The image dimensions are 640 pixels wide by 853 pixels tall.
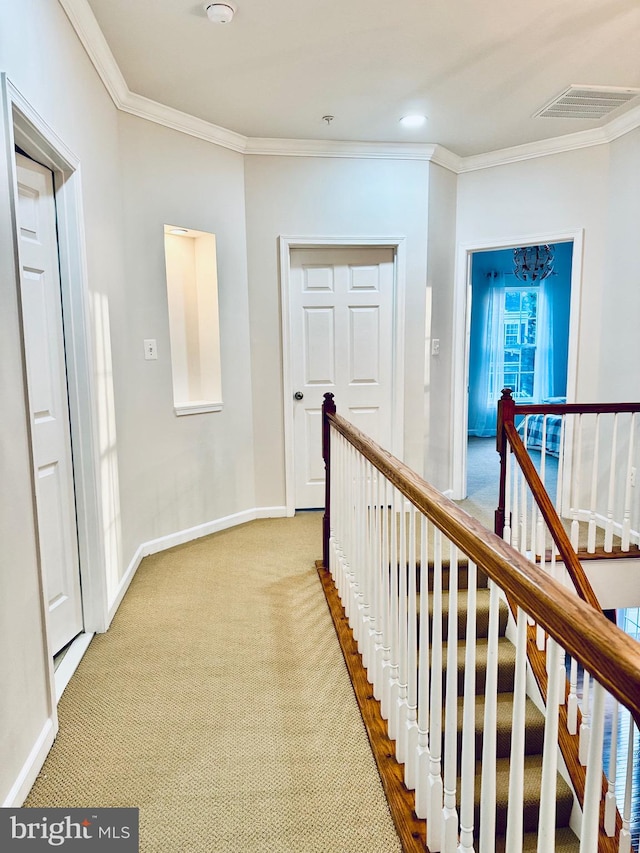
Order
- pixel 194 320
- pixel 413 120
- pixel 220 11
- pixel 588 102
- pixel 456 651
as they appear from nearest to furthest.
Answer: pixel 456 651
pixel 220 11
pixel 588 102
pixel 413 120
pixel 194 320

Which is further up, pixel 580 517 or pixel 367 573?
pixel 367 573

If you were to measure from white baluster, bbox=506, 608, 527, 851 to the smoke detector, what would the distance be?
2.50 meters

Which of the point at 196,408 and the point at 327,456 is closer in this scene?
the point at 327,456

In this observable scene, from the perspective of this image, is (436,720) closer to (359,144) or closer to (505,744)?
(505,744)

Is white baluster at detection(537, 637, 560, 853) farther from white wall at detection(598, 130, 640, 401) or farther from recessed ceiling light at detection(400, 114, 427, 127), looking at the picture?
recessed ceiling light at detection(400, 114, 427, 127)

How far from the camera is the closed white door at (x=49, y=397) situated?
2.08m

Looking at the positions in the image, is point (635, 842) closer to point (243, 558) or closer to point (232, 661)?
point (232, 661)

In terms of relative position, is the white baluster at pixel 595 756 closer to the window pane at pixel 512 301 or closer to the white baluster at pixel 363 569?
the white baluster at pixel 363 569

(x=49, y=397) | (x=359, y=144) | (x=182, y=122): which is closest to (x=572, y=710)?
(x=49, y=397)

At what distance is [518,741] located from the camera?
99cm

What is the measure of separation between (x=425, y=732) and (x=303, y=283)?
3.19 m

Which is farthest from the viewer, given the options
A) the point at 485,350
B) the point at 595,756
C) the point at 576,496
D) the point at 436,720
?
the point at 485,350

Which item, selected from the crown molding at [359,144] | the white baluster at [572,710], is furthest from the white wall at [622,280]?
the white baluster at [572,710]
